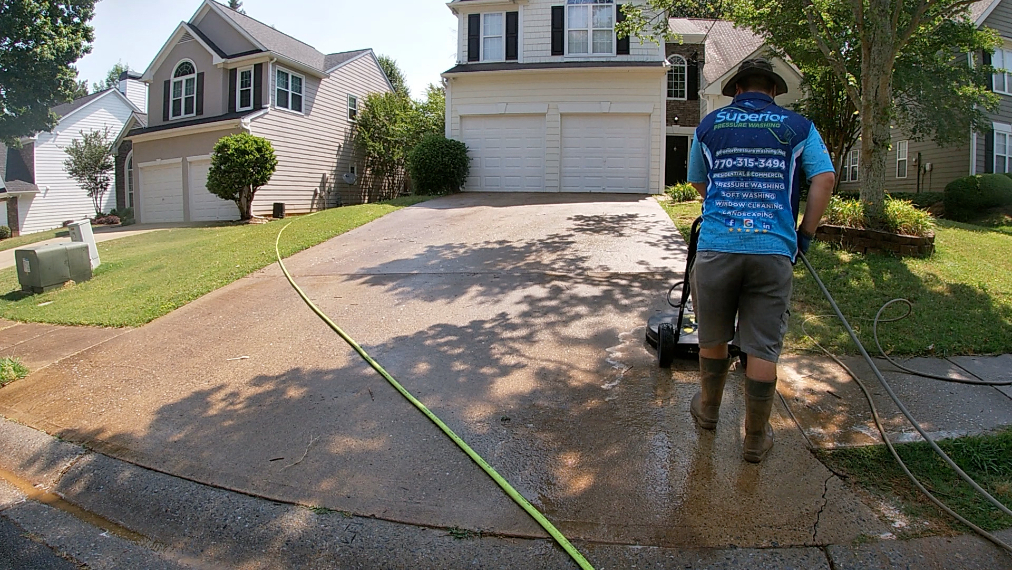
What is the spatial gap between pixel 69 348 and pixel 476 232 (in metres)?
5.84

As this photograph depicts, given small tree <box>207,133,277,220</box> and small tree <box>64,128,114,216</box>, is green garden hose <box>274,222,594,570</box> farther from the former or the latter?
small tree <box>64,128,114,216</box>

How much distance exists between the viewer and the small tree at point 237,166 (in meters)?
15.9

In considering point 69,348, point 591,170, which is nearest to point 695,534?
point 69,348

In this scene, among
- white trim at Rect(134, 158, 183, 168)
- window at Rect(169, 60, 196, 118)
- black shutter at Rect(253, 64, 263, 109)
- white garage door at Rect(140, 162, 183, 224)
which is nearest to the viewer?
black shutter at Rect(253, 64, 263, 109)

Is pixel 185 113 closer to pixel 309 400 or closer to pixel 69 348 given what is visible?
pixel 69 348

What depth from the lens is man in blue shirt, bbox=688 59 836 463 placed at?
9.48 ft

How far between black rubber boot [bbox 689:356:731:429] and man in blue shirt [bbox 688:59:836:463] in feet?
0.50

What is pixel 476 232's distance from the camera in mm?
10000

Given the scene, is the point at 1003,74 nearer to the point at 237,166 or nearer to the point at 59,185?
the point at 237,166

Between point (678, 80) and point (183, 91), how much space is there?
17789 mm

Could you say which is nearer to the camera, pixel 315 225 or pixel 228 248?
pixel 228 248

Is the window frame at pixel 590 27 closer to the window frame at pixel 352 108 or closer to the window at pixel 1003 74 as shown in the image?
the window frame at pixel 352 108

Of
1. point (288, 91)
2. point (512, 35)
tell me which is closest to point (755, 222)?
point (512, 35)

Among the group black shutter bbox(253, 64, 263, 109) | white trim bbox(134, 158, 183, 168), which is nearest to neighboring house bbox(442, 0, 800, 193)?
black shutter bbox(253, 64, 263, 109)
